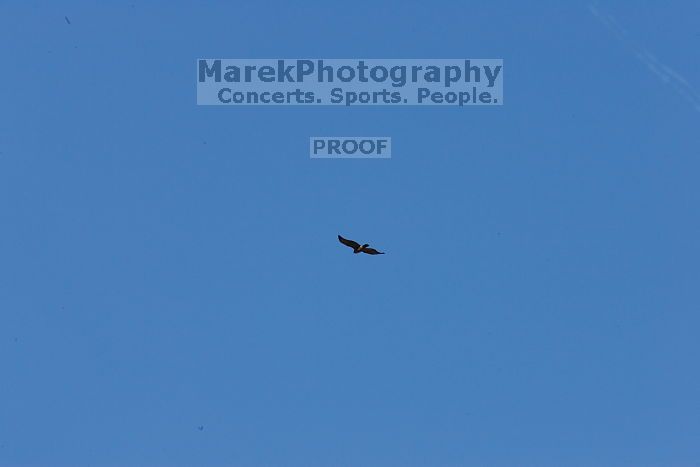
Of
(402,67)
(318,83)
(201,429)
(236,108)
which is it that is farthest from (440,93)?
(201,429)

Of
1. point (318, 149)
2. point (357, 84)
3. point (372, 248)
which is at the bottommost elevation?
point (372, 248)

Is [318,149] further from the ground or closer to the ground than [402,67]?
closer to the ground

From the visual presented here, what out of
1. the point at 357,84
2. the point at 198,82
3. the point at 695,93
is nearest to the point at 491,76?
the point at 357,84

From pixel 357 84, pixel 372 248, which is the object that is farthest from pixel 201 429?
pixel 357 84

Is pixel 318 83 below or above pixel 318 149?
above

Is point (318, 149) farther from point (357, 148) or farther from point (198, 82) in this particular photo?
point (198, 82)

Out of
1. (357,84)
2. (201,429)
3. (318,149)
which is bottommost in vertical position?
(201,429)

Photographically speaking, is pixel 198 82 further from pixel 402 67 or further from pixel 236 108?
pixel 402 67

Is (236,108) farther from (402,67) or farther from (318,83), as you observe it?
(402,67)
